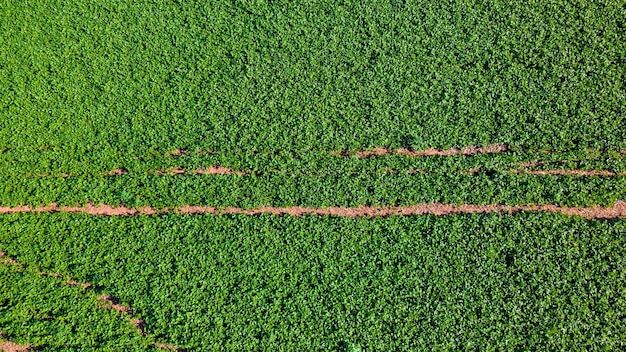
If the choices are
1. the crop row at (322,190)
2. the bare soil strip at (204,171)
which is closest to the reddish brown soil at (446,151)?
the crop row at (322,190)

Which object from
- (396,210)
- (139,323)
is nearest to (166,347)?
(139,323)

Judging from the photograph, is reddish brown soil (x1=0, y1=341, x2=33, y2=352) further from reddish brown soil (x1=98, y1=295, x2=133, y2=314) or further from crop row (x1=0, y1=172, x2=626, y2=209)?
crop row (x1=0, y1=172, x2=626, y2=209)

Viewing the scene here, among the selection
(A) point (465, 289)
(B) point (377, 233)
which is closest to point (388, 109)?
(B) point (377, 233)

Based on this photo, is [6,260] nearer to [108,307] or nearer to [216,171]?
[108,307]

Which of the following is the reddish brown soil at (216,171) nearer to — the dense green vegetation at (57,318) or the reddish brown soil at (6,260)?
the dense green vegetation at (57,318)

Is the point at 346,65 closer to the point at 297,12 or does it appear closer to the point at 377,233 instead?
the point at 297,12
